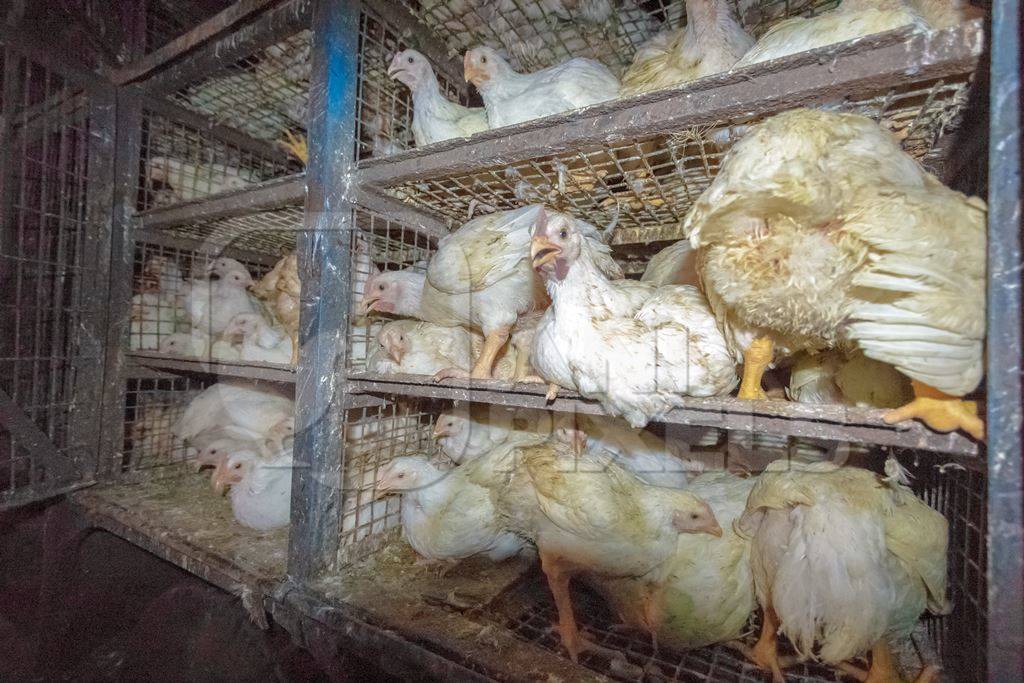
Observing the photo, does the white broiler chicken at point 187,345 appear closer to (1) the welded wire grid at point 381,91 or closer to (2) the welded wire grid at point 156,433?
(2) the welded wire grid at point 156,433

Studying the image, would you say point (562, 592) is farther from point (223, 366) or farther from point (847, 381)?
point (223, 366)

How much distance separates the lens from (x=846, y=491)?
1228mm

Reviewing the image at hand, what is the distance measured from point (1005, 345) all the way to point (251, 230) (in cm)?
321

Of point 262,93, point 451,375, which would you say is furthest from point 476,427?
Answer: point 262,93

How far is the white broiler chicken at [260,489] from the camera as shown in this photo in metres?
2.14

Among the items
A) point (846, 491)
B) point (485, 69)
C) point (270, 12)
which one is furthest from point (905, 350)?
point (270, 12)

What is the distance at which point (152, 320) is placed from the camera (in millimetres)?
2703

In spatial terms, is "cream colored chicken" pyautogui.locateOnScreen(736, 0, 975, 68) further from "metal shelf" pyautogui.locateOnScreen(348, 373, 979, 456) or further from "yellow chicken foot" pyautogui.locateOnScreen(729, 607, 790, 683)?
"yellow chicken foot" pyautogui.locateOnScreen(729, 607, 790, 683)

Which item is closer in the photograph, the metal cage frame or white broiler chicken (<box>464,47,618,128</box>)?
the metal cage frame

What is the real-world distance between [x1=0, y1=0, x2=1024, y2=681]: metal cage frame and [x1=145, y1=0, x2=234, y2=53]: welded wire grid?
18mm

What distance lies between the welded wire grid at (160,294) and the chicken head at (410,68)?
1.84 meters

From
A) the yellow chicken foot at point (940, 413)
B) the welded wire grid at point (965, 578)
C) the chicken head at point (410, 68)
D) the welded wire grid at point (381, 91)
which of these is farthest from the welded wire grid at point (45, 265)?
the welded wire grid at point (965, 578)

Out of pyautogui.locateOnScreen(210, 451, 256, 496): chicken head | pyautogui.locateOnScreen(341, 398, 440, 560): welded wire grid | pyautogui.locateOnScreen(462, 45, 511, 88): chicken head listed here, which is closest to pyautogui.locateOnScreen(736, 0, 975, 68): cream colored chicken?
pyautogui.locateOnScreen(462, 45, 511, 88): chicken head

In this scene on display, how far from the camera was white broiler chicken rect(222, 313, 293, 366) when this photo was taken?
2521mm
